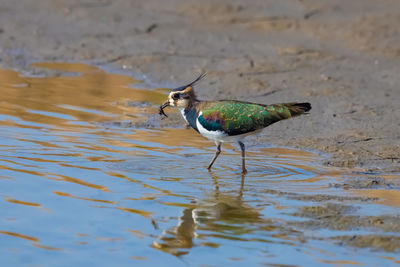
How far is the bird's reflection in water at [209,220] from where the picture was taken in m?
5.67

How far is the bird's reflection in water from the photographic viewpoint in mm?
5668

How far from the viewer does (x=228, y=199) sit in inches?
264

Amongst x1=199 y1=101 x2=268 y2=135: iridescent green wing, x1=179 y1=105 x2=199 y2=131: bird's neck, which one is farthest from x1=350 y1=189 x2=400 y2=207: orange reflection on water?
x1=179 y1=105 x2=199 y2=131: bird's neck

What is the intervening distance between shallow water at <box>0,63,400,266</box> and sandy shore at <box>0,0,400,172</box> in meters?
0.81

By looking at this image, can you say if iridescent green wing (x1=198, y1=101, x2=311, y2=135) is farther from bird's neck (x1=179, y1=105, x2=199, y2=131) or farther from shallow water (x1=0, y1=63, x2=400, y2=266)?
shallow water (x1=0, y1=63, x2=400, y2=266)

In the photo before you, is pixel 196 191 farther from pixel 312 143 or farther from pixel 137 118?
pixel 137 118

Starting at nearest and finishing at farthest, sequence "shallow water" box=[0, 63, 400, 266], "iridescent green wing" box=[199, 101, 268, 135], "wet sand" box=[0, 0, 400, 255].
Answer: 1. "shallow water" box=[0, 63, 400, 266]
2. "iridescent green wing" box=[199, 101, 268, 135]
3. "wet sand" box=[0, 0, 400, 255]

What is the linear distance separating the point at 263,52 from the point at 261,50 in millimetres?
89

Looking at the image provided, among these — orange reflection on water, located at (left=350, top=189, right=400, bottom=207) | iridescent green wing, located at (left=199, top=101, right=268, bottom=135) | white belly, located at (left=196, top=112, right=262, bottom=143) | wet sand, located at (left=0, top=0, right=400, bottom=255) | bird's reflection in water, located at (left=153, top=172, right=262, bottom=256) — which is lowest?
bird's reflection in water, located at (left=153, top=172, right=262, bottom=256)

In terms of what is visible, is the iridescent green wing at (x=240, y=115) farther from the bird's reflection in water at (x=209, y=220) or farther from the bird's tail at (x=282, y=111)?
the bird's reflection in water at (x=209, y=220)

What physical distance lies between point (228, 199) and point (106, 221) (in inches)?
45.0

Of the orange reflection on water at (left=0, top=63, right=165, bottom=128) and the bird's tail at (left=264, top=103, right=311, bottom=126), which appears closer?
the bird's tail at (left=264, top=103, right=311, bottom=126)

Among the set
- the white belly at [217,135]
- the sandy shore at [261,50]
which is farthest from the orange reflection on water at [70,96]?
the white belly at [217,135]

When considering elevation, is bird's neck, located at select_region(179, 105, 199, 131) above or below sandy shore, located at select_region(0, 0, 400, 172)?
below
